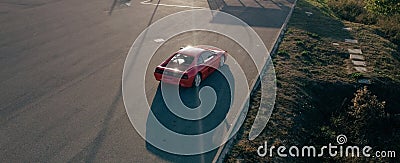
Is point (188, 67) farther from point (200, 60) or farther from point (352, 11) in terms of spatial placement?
point (352, 11)

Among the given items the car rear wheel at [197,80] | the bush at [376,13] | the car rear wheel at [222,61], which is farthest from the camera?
the bush at [376,13]

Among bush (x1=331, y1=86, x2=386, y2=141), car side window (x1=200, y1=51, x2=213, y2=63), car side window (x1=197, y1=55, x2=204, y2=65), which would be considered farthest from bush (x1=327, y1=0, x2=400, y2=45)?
car side window (x1=197, y1=55, x2=204, y2=65)

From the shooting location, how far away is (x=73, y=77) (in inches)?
488

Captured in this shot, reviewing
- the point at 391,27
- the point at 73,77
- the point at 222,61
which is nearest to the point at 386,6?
the point at 391,27

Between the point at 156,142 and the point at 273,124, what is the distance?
319cm

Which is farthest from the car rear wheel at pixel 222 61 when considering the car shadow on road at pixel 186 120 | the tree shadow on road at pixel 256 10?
the tree shadow on road at pixel 256 10

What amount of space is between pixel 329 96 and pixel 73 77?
8680 millimetres

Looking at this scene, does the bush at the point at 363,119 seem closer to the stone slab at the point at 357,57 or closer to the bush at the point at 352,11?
the stone slab at the point at 357,57

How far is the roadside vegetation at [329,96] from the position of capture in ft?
30.5

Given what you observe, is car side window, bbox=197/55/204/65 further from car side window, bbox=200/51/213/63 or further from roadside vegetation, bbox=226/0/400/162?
roadside vegetation, bbox=226/0/400/162

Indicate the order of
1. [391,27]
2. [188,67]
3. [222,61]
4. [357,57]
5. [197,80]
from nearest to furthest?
1. [188,67]
2. [197,80]
3. [222,61]
4. [357,57]
5. [391,27]

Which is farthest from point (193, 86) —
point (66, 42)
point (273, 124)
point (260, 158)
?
point (66, 42)

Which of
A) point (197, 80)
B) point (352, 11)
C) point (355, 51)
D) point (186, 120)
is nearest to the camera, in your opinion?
point (186, 120)

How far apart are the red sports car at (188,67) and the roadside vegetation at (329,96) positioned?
209 cm
